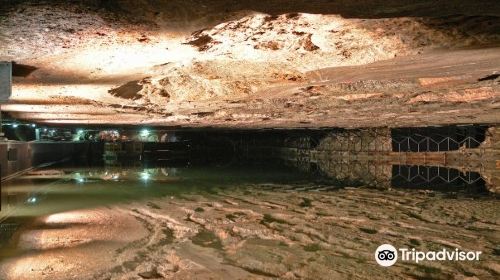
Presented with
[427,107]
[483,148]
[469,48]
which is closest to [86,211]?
[469,48]

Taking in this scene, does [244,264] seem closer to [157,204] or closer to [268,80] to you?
[268,80]

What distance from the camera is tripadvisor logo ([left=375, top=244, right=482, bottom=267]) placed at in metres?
3.63

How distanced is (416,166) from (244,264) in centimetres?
1330

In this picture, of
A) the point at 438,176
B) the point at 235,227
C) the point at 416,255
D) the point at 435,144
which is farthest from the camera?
the point at 435,144

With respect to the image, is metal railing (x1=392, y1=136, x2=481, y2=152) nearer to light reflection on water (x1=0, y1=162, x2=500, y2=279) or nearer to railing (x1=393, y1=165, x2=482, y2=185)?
railing (x1=393, y1=165, x2=482, y2=185)

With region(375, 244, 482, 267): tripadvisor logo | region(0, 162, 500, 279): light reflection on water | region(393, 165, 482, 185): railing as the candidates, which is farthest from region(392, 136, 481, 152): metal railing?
region(375, 244, 482, 267): tripadvisor logo

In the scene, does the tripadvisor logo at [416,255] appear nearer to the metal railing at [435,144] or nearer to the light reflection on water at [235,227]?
the light reflection on water at [235,227]

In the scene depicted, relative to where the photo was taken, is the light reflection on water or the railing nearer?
the light reflection on water

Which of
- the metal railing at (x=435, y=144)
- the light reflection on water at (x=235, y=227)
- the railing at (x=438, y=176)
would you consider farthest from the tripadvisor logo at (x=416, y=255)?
the metal railing at (x=435, y=144)

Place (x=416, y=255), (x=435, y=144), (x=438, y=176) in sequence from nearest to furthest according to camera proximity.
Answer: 1. (x=416, y=255)
2. (x=438, y=176)
3. (x=435, y=144)

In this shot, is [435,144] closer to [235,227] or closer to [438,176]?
[438,176]

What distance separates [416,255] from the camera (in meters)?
3.75

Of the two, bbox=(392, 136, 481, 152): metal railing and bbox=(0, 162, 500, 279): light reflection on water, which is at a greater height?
bbox=(392, 136, 481, 152): metal railing

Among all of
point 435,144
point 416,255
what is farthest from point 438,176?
point 416,255
